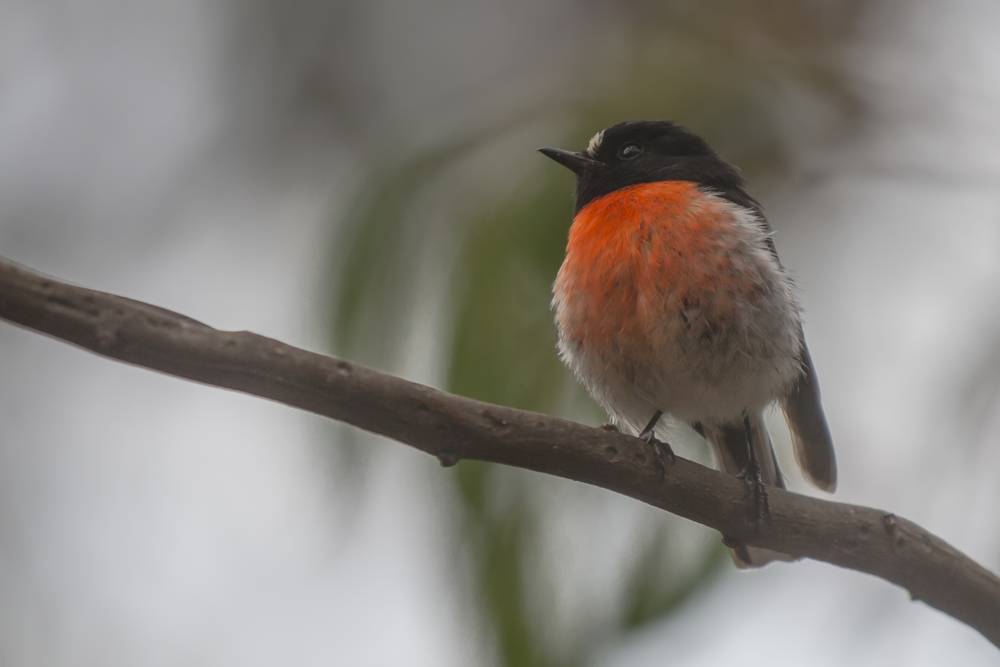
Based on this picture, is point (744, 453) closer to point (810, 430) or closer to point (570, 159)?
point (810, 430)

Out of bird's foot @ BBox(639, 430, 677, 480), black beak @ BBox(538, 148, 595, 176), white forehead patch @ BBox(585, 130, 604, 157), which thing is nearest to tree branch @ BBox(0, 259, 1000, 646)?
bird's foot @ BBox(639, 430, 677, 480)

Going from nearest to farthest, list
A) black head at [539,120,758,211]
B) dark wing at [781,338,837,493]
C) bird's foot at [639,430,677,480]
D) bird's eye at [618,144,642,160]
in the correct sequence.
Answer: bird's foot at [639,430,677,480]
dark wing at [781,338,837,493]
black head at [539,120,758,211]
bird's eye at [618,144,642,160]

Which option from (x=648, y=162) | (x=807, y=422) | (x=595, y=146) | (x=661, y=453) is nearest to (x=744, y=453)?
(x=807, y=422)

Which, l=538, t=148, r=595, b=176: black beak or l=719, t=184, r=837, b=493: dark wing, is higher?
l=538, t=148, r=595, b=176: black beak

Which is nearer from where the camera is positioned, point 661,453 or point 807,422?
point 661,453

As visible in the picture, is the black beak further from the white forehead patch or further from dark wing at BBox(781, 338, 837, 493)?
dark wing at BBox(781, 338, 837, 493)

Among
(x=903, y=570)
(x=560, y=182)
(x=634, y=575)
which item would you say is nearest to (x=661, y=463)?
(x=634, y=575)

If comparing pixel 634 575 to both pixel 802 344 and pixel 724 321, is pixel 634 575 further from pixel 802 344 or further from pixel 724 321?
pixel 802 344

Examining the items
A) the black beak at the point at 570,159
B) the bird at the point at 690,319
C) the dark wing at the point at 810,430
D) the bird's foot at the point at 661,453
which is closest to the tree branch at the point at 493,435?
the bird's foot at the point at 661,453
